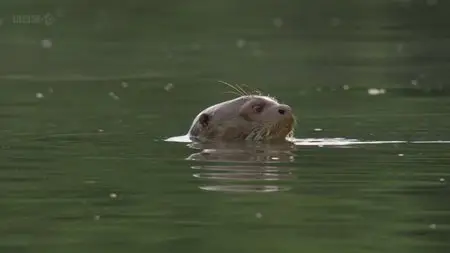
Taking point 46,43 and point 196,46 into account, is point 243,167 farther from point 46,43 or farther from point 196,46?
point 46,43

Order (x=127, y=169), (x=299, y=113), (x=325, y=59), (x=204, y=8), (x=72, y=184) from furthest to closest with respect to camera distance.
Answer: (x=204, y=8)
(x=325, y=59)
(x=299, y=113)
(x=127, y=169)
(x=72, y=184)

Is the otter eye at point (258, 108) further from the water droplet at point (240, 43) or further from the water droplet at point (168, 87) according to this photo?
the water droplet at point (240, 43)

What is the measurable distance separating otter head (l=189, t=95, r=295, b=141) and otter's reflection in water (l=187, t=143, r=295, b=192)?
0.79ft

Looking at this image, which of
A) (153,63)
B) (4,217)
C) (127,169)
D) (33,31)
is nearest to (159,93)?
(153,63)

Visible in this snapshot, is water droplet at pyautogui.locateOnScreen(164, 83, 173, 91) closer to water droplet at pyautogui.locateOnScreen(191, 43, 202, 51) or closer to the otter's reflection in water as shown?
the otter's reflection in water

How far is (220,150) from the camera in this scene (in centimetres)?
1692

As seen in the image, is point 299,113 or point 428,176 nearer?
point 428,176

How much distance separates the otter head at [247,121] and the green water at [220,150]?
332mm

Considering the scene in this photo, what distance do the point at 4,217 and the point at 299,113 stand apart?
8.51 m

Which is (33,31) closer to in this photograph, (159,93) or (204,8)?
(204,8)

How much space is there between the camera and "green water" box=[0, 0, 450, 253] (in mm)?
11836

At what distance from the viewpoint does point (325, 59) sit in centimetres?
2988

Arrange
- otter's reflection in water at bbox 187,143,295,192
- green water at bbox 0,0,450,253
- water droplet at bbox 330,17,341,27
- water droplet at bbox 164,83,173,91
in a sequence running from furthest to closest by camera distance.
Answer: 1. water droplet at bbox 330,17,341,27
2. water droplet at bbox 164,83,173,91
3. otter's reflection in water at bbox 187,143,295,192
4. green water at bbox 0,0,450,253

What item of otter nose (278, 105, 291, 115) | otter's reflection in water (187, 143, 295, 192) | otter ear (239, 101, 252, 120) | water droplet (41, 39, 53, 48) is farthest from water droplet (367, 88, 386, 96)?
water droplet (41, 39, 53, 48)
